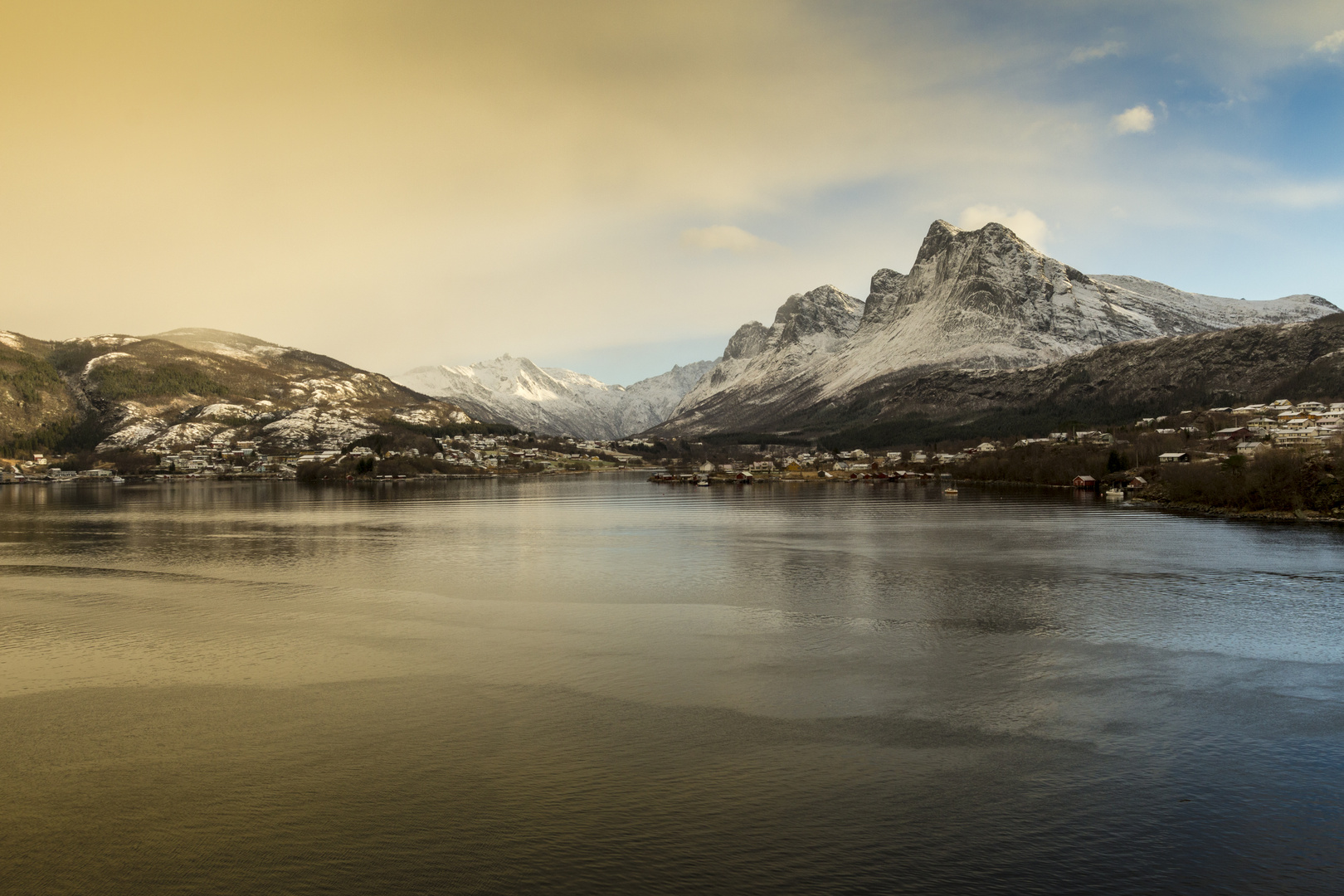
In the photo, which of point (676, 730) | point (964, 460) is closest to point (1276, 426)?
point (964, 460)

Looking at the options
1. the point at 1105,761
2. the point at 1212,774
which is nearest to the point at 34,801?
the point at 1105,761

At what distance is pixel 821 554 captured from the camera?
52562 millimetres

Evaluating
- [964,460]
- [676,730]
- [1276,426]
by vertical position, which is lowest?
[676,730]

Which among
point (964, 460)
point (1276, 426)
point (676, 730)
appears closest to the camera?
point (676, 730)

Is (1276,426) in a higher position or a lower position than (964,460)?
higher

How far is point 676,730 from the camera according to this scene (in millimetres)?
19672

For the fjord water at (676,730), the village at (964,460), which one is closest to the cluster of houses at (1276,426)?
the village at (964,460)

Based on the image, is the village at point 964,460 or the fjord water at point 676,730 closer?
the fjord water at point 676,730

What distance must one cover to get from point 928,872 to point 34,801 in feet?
55.7

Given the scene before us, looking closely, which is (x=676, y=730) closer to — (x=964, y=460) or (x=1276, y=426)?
(x=1276, y=426)

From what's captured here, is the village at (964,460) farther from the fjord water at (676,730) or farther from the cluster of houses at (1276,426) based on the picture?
the fjord water at (676,730)

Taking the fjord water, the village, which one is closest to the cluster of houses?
the village

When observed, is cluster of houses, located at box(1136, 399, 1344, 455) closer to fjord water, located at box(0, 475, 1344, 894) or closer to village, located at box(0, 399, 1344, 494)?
village, located at box(0, 399, 1344, 494)

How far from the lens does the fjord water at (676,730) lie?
13.7 metres
